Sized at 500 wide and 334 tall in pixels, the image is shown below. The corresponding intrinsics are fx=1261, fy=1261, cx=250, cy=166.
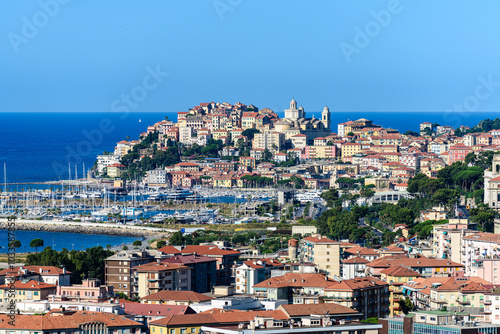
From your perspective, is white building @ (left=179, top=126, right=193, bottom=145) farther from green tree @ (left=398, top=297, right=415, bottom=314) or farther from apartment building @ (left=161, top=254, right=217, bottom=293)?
green tree @ (left=398, top=297, right=415, bottom=314)

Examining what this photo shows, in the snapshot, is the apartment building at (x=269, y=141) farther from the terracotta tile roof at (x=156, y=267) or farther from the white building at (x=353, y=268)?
the terracotta tile roof at (x=156, y=267)

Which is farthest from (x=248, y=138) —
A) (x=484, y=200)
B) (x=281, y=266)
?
(x=281, y=266)

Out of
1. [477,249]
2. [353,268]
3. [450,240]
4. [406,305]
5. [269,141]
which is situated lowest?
[406,305]

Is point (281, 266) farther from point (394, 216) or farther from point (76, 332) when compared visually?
point (394, 216)

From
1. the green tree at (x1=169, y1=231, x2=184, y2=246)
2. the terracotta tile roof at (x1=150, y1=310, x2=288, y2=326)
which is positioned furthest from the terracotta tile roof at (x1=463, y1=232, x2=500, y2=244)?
the terracotta tile roof at (x1=150, y1=310, x2=288, y2=326)

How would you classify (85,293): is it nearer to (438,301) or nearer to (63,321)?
(63,321)

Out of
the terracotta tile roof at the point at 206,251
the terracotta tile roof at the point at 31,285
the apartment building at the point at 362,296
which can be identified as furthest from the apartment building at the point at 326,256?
the terracotta tile roof at the point at 31,285

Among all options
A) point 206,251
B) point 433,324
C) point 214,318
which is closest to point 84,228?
point 206,251
